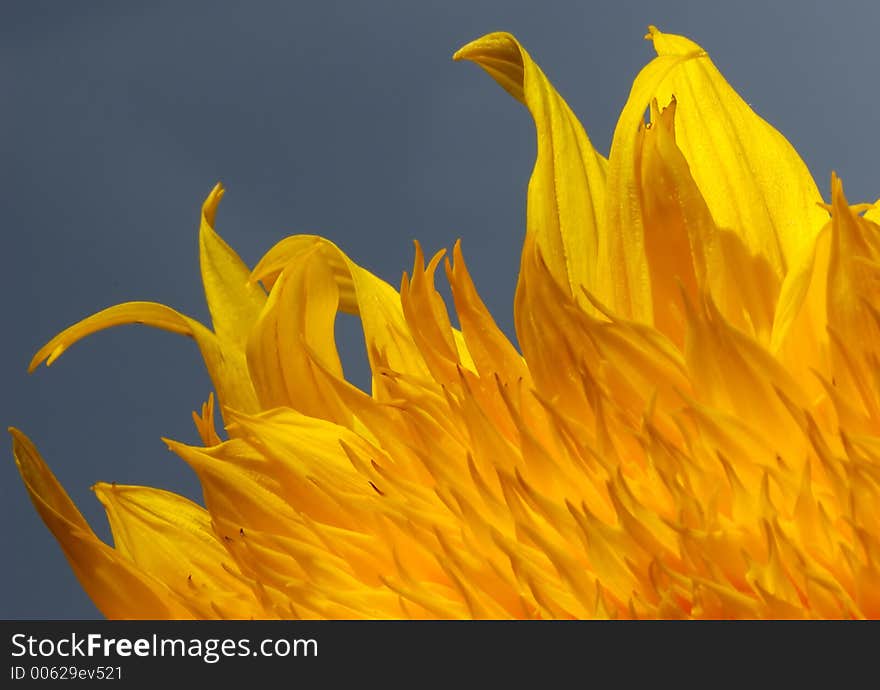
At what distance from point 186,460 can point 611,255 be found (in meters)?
0.54

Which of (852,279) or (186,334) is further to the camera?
(186,334)

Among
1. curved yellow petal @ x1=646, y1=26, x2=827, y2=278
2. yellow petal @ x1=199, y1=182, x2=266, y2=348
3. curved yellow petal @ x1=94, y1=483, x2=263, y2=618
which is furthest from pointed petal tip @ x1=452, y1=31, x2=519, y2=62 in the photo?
curved yellow petal @ x1=94, y1=483, x2=263, y2=618

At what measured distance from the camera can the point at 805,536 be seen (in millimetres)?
1106

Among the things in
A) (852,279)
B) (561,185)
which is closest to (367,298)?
(561,185)

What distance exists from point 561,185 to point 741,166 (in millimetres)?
185

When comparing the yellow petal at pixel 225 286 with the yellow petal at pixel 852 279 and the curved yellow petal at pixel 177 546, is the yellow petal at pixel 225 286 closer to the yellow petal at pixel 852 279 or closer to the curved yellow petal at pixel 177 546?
the curved yellow petal at pixel 177 546

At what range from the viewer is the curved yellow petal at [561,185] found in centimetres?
134

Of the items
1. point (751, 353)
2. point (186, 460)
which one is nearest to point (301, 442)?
point (186, 460)

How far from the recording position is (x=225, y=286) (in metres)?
1.71

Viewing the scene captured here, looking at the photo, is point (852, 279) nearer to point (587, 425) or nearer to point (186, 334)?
point (587, 425)

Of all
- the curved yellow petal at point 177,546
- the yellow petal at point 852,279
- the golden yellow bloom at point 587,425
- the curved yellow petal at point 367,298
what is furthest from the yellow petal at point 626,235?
the curved yellow petal at point 177,546

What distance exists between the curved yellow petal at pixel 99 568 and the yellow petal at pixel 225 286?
293mm
